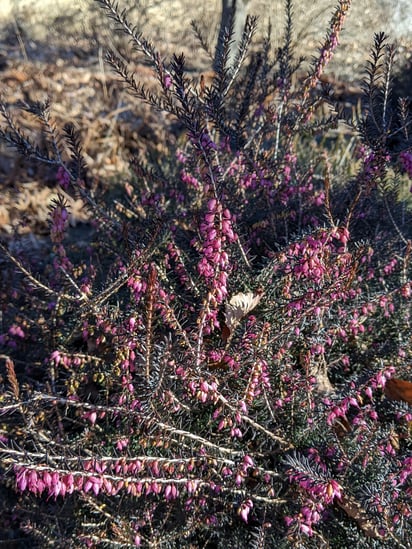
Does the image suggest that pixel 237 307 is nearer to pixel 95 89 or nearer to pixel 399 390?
pixel 399 390

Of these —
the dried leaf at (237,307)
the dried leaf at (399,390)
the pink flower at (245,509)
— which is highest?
the dried leaf at (237,307)

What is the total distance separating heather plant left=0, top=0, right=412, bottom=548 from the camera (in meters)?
1.80

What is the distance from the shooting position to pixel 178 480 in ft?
5.93

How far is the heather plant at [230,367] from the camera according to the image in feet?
5.89

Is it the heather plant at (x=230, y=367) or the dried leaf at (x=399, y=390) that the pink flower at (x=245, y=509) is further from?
the dried leaf at (x=399, y=390)

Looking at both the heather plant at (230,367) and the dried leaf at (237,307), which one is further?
the dried leaf at (237,307)

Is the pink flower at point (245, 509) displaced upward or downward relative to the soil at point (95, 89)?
downward

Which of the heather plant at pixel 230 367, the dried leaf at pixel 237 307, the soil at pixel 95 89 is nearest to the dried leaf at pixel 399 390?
the heather plant at pixel 230 367

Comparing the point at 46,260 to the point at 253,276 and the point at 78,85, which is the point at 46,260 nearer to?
the point at 253,276

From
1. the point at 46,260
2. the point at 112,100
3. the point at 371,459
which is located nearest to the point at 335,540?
the point at 371,459

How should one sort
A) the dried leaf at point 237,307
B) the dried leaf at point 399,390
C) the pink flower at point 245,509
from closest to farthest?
the pink flower at point 245,509
the dried leaf at point 237,307
the dried leaf at point 399,390

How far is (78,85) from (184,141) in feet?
7.14

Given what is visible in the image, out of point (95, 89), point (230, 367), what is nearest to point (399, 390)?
point (230, 367)

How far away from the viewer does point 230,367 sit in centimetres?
201
